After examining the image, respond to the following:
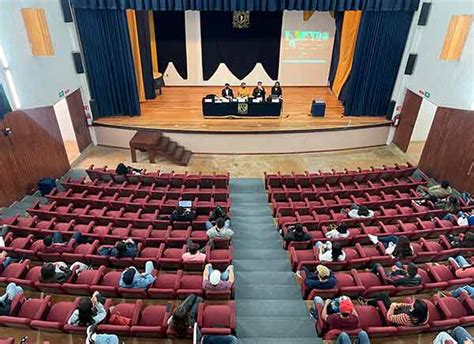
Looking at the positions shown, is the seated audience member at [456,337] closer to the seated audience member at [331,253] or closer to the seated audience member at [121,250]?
the seated audience member at [331,253]

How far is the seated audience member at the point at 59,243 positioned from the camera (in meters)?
4.96

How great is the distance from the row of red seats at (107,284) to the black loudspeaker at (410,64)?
771 cm

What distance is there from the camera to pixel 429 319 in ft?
13.3

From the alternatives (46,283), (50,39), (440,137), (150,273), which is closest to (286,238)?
(150,273)

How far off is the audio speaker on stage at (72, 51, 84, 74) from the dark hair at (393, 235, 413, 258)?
8210 millimetres

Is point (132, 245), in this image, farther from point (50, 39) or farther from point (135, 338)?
point (50, 39)

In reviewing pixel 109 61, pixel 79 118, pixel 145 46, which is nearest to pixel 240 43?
pixel 145 46

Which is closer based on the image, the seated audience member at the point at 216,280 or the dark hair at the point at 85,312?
the dark hair at the point at 85,312

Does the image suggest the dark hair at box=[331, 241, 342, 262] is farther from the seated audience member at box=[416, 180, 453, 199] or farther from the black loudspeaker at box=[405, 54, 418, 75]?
the black loudspeaker at box=[405, 54, 418, 75]

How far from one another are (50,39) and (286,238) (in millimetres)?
6523

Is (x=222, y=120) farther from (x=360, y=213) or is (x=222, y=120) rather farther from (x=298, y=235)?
(x=298, y=235)

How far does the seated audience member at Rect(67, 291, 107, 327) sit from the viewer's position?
3.75 metres

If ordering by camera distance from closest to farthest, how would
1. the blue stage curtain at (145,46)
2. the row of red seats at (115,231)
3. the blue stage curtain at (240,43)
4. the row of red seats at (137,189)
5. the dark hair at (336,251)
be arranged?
1. the dark hair at (336,251)
2. the row of red seats at (115,231)
3. the row of red seats at (137,189)
4. the blue stage curtain at (145,46)
5. the blue stage curtain at (240,43)

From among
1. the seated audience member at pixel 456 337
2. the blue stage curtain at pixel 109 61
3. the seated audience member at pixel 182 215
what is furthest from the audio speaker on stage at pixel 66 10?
the seated audience member at pixel 456 337
